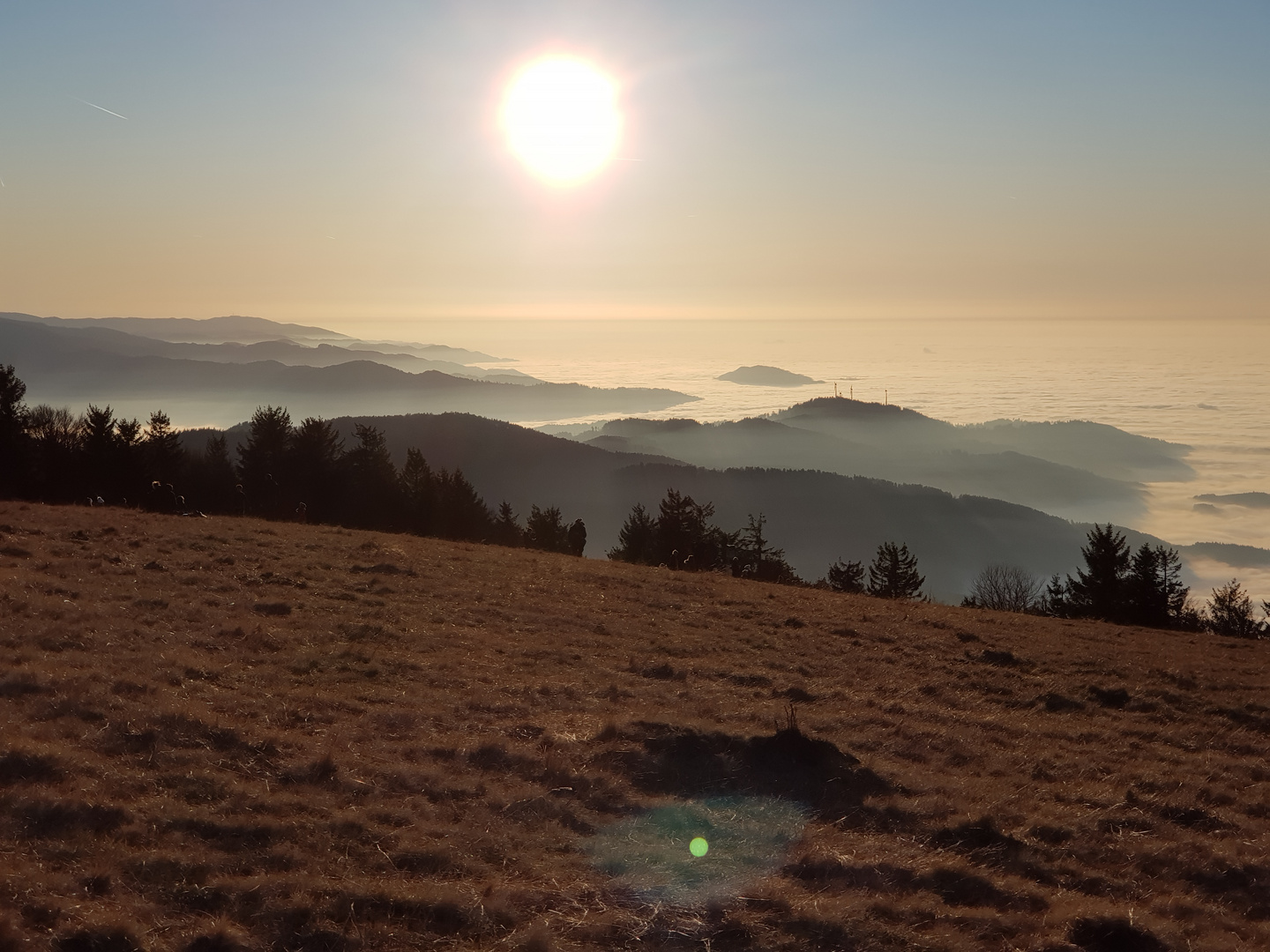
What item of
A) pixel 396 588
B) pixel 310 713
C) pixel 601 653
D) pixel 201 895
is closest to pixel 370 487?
pixel 396 588

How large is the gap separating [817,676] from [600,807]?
24.8ft

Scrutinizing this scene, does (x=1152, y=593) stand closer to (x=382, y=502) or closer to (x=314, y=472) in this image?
(x=382, y=502)

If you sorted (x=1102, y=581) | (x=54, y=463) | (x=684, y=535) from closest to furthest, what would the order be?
(x=1102, y=581)
(x=54, y=463)
(x=684, y=535)

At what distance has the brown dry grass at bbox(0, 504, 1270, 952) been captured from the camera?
5859mm

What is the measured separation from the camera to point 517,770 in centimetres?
862

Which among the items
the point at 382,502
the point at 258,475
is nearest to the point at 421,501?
the point at 382,502

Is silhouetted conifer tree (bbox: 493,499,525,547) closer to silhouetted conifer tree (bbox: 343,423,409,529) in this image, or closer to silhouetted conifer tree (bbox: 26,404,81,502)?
silhouetted conifer tree (bbox: 343,423,409,529)

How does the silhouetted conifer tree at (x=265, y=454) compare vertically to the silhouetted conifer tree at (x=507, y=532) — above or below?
above

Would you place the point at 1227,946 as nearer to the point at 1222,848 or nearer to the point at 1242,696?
the point at 1222,848

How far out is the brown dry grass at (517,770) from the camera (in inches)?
231

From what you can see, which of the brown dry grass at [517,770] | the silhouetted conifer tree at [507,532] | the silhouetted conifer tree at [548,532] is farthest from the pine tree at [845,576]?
the brown dry grass at [517,770]

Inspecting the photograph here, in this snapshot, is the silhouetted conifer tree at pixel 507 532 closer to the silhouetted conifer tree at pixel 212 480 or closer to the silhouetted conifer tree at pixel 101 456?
the silhouetted conifer tree at pixel 212 480

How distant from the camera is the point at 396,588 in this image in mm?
17156

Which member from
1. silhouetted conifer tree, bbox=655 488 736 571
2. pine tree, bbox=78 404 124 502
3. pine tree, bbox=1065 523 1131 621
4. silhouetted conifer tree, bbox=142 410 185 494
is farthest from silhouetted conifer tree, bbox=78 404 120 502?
pine tree, bbox=1065 523 1131 621
